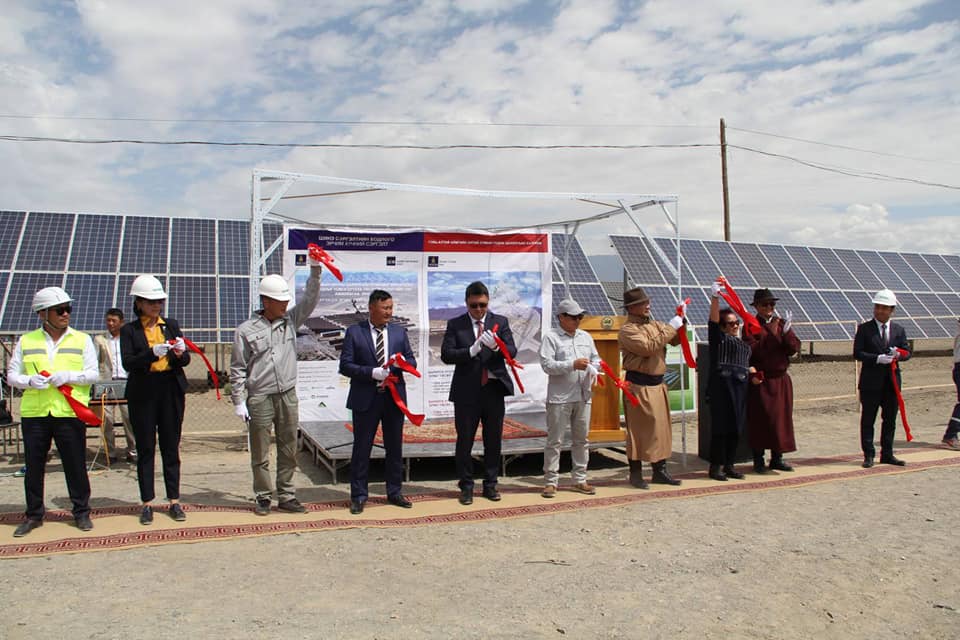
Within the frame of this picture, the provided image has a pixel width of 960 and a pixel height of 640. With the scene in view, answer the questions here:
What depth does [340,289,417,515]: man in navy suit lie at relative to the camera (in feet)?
18.9

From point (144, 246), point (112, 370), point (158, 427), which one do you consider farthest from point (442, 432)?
point (144, 246)

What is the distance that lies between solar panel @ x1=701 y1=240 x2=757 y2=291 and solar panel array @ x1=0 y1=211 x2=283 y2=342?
35.8 ft

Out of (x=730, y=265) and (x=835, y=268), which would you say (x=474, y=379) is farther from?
(x=835, y=268)

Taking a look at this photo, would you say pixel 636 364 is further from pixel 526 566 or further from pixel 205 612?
pixel 205 612

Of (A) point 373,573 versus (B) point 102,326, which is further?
(B) point 102,326

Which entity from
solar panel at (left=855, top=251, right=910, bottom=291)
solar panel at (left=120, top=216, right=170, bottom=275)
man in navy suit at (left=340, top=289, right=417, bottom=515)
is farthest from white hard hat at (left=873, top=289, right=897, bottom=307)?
solar panel at (left=855, top=251, right=910, bottom=291)

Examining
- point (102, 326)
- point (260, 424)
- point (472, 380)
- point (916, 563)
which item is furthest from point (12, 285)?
point (916, 563)

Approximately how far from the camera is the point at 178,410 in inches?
216

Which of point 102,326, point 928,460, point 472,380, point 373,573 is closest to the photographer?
point 373,573

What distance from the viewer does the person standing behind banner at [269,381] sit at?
556cm

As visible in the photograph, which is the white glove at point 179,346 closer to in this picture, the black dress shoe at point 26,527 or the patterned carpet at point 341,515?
the patterned carpet at point 341,515

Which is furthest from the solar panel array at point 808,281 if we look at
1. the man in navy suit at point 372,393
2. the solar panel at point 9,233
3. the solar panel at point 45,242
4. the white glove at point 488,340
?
the solar panel at point 9,233

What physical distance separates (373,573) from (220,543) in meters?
1.27

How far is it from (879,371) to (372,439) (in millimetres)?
5229
